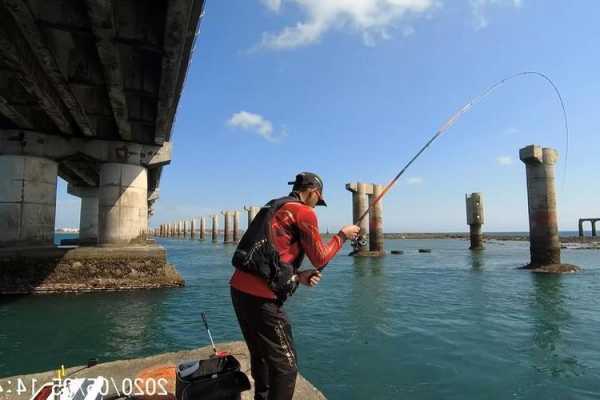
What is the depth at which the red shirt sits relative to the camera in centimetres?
311

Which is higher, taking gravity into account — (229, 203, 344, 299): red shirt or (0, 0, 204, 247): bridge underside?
(0, 0, 204, 247): bridge underside

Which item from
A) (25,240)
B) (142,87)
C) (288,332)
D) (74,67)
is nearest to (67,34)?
(74,67)

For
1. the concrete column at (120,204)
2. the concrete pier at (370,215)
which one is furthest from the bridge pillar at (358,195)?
the concrete column at (120,204)

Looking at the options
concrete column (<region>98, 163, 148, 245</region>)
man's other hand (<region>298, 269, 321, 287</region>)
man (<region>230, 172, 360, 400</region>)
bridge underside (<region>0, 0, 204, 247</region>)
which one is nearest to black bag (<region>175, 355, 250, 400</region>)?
man (<region>230, 172, 360, 400</region>)

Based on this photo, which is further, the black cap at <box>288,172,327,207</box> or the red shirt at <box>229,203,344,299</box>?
the black cap at <box>288,172,327,207</box>

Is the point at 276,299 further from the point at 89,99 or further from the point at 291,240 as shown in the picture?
the point at 89,99

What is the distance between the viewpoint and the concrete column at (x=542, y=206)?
2145 cm

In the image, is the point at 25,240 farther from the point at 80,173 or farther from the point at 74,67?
the point at 80,173

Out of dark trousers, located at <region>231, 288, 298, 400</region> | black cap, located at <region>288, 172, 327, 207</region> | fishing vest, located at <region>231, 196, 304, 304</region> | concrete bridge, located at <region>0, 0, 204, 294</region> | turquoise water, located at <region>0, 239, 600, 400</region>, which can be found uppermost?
concrete bridge, located at <region>0, 0, 204, 294</region>

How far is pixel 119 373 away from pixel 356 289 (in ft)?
39.3

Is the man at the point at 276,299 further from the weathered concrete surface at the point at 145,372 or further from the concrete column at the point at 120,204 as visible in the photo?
the concrete column at the point at 120,204

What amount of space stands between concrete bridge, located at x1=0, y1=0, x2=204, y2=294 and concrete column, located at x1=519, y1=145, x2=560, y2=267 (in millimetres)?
19347

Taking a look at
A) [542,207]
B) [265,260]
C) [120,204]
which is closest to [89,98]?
[120,204]

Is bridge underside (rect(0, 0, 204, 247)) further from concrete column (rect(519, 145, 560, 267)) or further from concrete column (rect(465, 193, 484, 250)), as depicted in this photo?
concrete column (rect(465, 193, 484, 250))
